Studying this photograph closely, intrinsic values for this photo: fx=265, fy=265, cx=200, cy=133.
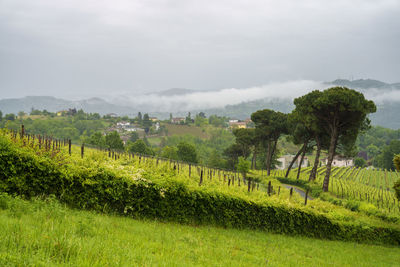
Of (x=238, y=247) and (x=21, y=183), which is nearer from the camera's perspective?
(x=21, y=183)

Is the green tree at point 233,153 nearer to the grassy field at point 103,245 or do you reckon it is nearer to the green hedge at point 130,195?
the green hedge at point 130,195

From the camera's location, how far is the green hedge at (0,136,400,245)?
7.71 metres

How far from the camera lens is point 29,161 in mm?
7770

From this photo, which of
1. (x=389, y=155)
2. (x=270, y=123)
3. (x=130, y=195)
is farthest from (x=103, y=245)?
(x=389, y=155)

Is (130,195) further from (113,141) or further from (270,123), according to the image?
(113,141)

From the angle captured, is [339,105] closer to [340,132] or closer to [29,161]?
[340,132]

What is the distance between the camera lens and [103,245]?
4809mm

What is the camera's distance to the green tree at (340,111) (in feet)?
97.4

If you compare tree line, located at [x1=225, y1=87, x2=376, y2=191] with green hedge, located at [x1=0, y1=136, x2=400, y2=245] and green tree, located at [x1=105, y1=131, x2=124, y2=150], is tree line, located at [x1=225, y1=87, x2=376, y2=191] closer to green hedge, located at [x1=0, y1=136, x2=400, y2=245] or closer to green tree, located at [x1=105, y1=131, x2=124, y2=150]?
green hedge, located at [x1=0, y1=136, x2=400, y2=245]

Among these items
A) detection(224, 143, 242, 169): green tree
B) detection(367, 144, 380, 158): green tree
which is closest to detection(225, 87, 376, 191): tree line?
detection(224, 143, 242, 169): green tree

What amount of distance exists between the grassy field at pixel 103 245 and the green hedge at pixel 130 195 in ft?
2.58

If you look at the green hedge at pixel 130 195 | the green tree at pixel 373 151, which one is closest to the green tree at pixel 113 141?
the green hedge at pixel 130 195

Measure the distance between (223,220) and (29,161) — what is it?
7876mm

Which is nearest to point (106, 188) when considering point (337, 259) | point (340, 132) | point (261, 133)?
point (337, 259)
